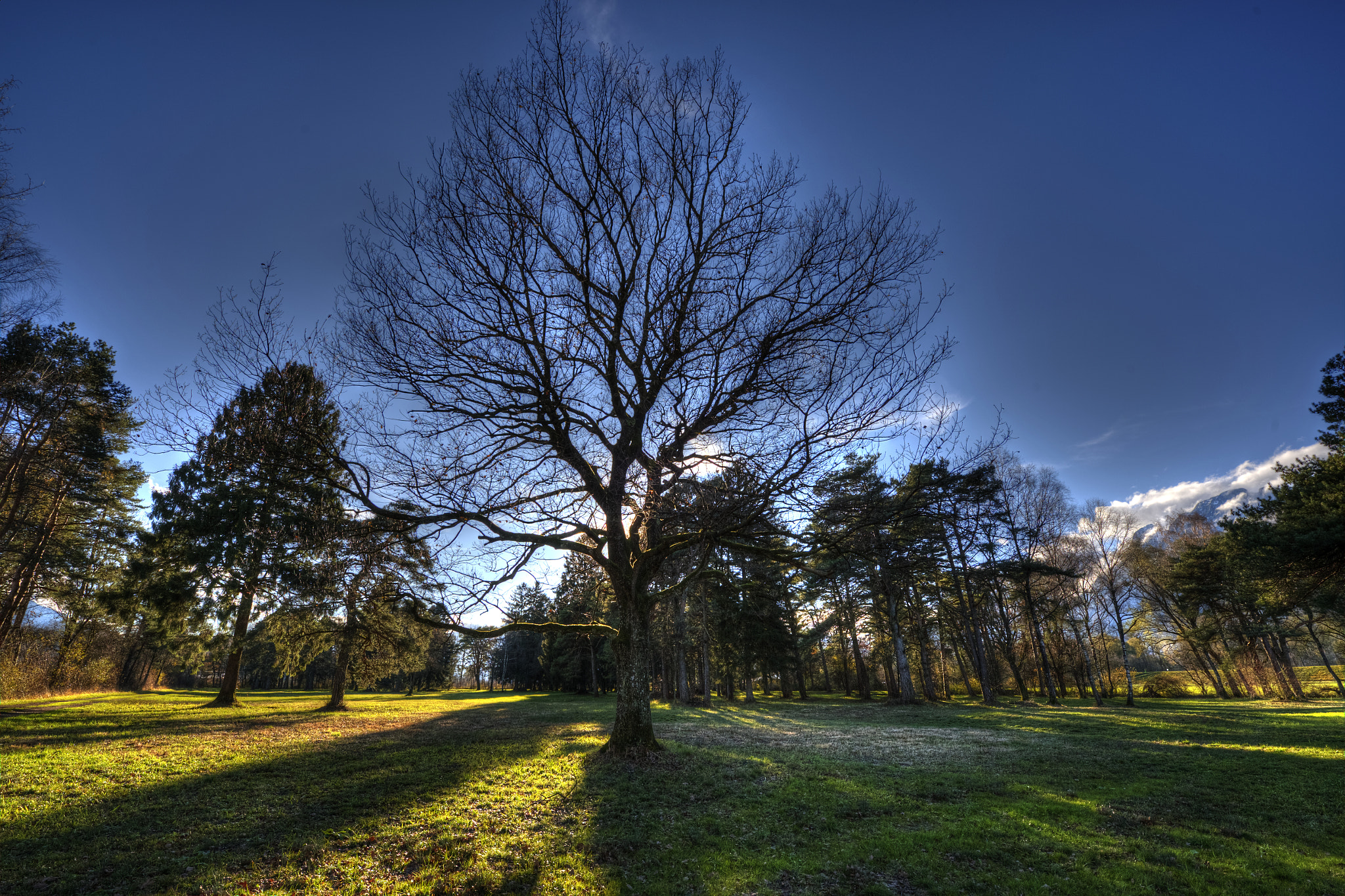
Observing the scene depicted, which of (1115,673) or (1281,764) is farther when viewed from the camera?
(1115,673)

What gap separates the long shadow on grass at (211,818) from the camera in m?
4.51

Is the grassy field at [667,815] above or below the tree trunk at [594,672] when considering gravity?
above

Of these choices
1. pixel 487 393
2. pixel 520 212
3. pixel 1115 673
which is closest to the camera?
pixel 520 212

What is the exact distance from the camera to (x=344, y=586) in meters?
8.50

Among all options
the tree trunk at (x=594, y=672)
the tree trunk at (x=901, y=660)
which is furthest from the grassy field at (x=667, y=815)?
the tree trunk at (x=594, y=672)

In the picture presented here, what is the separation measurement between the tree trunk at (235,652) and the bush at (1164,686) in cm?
5980

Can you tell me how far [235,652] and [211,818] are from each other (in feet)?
78.0

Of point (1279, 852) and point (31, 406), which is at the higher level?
point (31, 406)

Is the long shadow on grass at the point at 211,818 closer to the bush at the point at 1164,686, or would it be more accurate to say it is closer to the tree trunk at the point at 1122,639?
the tree trunk at the point at 1122,639

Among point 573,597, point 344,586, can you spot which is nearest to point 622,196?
point 344,586

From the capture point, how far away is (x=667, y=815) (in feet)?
22.0

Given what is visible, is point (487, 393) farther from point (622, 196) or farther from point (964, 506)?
point (964, 506)

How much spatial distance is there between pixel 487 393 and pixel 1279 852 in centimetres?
1225

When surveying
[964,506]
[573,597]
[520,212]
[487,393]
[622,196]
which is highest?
[622,196]
